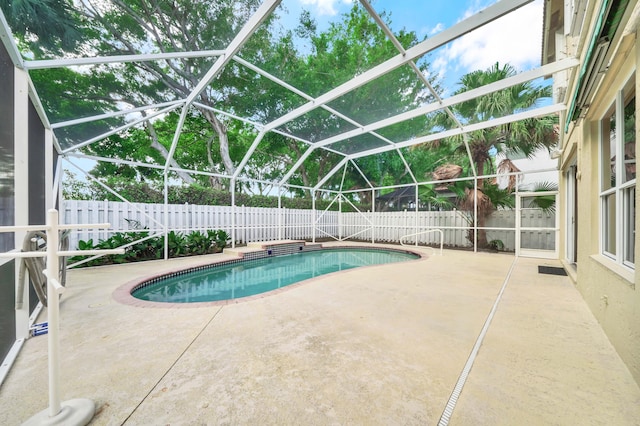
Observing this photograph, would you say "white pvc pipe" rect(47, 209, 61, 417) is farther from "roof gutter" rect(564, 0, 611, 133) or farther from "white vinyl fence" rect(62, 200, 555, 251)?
"white vinyl fence" rect(62, 200, 555, 251)

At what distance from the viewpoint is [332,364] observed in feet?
6.02

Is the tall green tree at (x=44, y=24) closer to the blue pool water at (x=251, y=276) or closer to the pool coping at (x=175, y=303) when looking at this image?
the pool coping at (x=175, y=303)

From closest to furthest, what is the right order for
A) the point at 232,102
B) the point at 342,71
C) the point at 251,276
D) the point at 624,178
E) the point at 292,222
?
the point at 624,178 < the point at 342,71 < the point at 232,102 < the point at 251,276 < the point at 292,222

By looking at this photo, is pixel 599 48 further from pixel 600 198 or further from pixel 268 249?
pixel 268 249

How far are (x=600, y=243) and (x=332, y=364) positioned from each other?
3.47 m

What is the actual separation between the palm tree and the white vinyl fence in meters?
1.06

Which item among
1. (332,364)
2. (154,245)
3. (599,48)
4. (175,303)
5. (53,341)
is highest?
(599,48)

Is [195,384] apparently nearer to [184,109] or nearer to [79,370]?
[79,370]

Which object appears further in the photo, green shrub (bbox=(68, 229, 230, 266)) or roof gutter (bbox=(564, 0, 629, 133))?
green shrub (bbox=(68, 229, 230, 266))

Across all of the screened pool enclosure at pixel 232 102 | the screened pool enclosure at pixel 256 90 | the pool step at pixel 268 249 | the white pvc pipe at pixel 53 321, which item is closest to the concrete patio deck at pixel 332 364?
the white pvc pipe at pixel 53 321

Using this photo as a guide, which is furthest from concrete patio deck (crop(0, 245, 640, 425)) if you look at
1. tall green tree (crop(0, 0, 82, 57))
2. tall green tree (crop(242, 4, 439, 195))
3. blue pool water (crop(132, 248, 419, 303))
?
tall green tree (crop(242, 4, 439, 195))

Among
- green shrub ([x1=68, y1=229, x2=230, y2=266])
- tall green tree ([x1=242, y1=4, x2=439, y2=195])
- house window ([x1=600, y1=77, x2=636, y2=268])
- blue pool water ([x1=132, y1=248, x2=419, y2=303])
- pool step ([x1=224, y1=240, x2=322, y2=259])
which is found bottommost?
blue pool water ([x1=132, y1=248, x2=419, y2=303])

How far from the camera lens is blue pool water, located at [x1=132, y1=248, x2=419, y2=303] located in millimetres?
4516

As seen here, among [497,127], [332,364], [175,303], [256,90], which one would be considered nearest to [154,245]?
[175,303]
